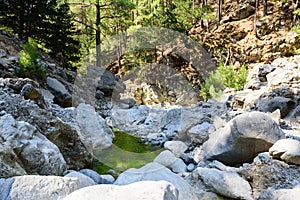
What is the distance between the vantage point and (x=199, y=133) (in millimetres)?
4465

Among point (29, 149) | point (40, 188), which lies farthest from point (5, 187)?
point (29, 149)

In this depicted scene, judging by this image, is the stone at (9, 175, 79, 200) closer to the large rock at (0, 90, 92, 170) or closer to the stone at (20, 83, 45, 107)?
the large rock at (0, 90, 92, 170)

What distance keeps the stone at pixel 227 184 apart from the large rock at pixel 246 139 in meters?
0.65

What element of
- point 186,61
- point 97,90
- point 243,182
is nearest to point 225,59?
point 186,61

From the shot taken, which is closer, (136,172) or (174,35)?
(136,172)

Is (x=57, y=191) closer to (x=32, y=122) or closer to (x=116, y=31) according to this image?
(x=32, y=122)

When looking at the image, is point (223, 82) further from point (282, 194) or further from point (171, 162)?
point (282, 194)

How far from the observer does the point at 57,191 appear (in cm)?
142

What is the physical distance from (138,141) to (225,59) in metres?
8.59

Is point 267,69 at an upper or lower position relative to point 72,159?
upper

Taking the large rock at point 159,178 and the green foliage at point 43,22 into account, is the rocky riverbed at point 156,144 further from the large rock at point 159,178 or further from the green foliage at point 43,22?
the green foliage at point 43,22

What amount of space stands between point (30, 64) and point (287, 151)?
5011 millimetres

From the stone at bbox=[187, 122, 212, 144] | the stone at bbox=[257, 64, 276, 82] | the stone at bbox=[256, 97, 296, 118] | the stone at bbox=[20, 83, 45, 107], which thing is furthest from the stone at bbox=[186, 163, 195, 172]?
the stone at bbox=[257, 64, 276, 82]

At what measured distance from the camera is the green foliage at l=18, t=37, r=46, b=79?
5.43m
